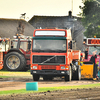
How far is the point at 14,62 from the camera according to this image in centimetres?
3059

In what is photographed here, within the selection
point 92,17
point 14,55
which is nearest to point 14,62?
point 14,55

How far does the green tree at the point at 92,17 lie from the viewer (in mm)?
50750

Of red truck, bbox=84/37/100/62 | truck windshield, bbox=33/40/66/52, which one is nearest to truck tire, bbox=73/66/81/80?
red truck, bbox=84/37/100/62

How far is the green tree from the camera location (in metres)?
50.8

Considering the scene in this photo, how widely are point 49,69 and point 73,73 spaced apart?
324 cm

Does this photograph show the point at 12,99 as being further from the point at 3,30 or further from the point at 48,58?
the point at 3,30

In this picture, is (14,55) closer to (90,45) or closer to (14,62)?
(14,62)

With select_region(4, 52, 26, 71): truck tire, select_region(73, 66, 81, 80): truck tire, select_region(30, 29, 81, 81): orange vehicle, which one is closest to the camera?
select_region(30, 29, 81, 81): orange vehicle

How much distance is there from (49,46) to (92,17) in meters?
29.0

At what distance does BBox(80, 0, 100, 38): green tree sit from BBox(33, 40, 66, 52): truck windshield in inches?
1092

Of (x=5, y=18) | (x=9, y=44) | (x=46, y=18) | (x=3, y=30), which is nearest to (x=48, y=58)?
(x=9, y=44)

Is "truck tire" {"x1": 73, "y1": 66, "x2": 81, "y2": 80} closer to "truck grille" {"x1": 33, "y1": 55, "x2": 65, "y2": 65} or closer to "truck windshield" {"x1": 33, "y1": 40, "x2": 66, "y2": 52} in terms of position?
"truck grille" {"x1": 33, "y1": 55, "x2": 65, "y2": 65}

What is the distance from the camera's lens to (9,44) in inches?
1234

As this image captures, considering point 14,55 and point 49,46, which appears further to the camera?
point 14,55
